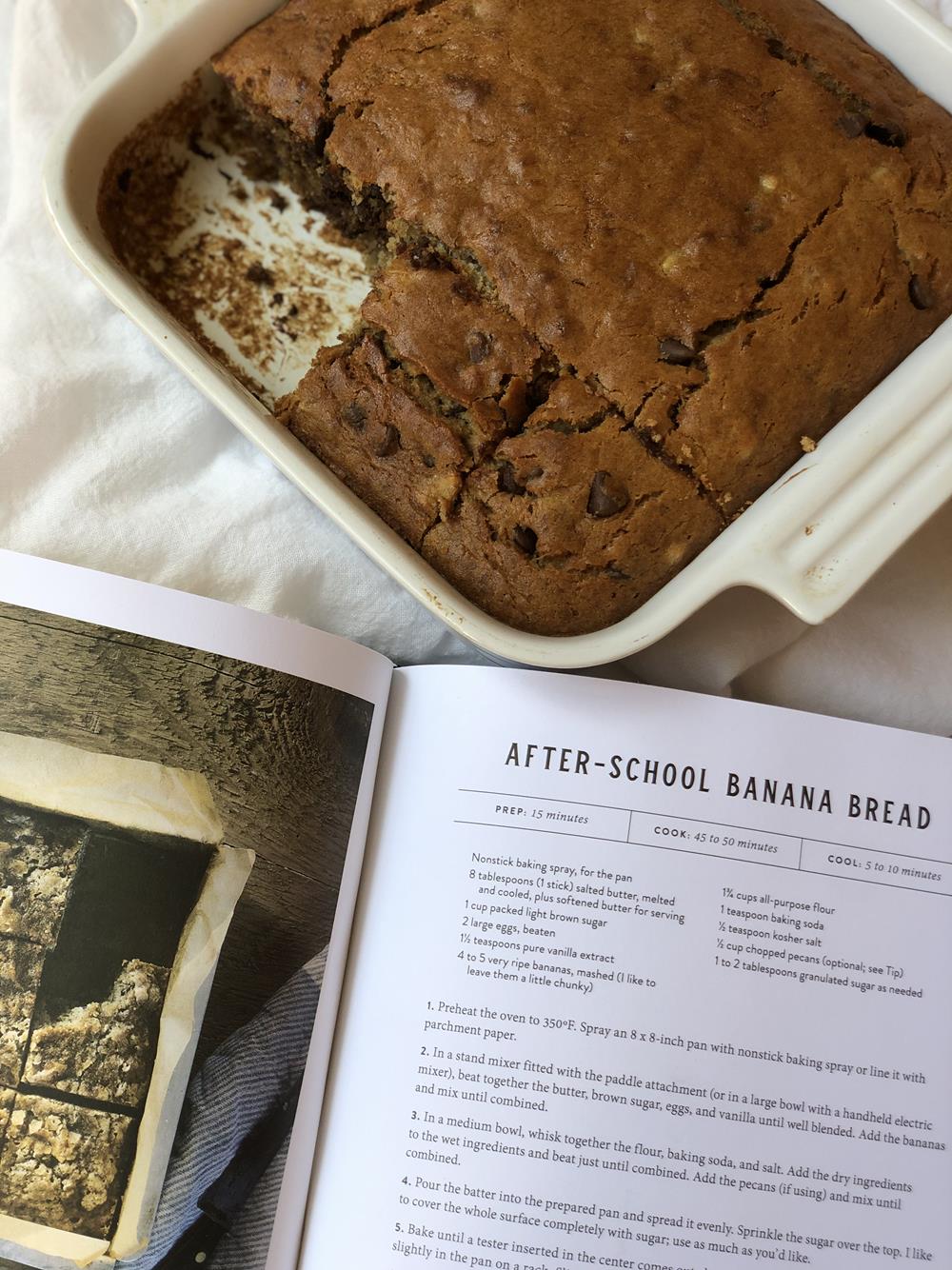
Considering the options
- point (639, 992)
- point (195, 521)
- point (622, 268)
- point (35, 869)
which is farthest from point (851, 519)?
point (35, 869)

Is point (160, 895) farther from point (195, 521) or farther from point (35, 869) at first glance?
point (195, 521)

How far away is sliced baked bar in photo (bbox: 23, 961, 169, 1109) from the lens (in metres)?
1.07

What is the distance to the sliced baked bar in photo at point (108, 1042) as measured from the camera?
3.50ft

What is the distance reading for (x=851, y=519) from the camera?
1070mm

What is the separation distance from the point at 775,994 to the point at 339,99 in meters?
1.11

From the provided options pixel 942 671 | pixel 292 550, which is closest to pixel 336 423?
pixel 292 550

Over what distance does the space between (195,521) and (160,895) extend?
17.7 inches

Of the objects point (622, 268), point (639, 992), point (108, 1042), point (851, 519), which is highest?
point (622, 268)

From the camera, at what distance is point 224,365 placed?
1.34 m

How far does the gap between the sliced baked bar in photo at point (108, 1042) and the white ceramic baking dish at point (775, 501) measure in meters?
0.50

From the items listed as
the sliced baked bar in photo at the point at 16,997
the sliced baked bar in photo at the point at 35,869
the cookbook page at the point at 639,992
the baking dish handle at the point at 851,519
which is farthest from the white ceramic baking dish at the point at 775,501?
the sliced baked bar in photo at the point at 16,997

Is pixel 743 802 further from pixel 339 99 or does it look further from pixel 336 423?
pixel 339 99

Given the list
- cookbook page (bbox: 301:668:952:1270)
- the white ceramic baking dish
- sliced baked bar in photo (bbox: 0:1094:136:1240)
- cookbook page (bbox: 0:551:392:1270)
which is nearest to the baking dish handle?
the white ceramic baking dish

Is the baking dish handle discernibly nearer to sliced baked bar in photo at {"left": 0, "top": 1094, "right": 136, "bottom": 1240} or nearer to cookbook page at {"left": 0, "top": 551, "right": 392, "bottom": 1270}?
cookbook page at {"left": 0, "top": 551, "right": 392, "bottom": 1270}
